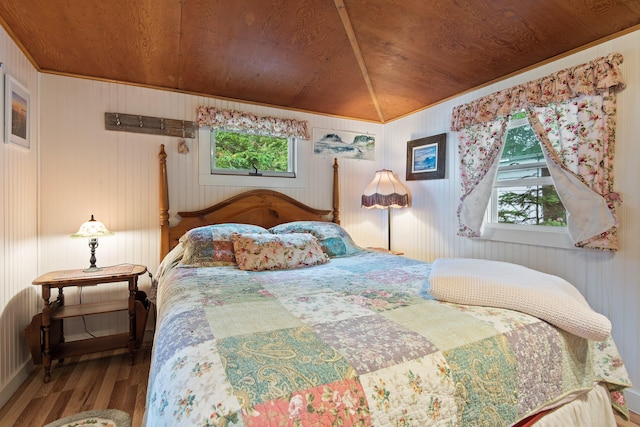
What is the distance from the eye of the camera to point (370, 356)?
863mm

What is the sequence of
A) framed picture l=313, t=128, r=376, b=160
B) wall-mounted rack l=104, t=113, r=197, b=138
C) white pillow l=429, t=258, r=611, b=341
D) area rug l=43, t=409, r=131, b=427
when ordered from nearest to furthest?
white pillow l=429, t=258, r=611, b=341
area rug l=43, t=409, r=131, b=427
wall-mounted rack l=104, t=113, r=197, b=138
framed picture l=313, t=128, r=376, b=160

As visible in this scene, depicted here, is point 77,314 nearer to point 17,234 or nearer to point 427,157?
point 17,234

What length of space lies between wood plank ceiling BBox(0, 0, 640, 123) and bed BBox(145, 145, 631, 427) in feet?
5.09

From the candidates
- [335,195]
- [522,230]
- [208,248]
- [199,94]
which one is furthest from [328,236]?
[199,94]

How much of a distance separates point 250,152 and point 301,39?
1183 millimetres


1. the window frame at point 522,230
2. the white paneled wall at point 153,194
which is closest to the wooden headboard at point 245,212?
the white paneled wall at point 153,194

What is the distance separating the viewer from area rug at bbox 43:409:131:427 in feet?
5.19

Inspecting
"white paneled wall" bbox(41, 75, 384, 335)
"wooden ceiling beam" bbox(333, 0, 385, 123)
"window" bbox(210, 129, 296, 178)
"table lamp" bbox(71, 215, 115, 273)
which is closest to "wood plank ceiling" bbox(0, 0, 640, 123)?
"wooden ceiling beam" bbox(333, 0, 385, 123)

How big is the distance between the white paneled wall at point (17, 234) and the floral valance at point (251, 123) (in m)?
1.16

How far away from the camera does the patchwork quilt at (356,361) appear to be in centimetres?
72

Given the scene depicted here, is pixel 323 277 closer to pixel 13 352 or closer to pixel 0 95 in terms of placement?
pixel 13 352

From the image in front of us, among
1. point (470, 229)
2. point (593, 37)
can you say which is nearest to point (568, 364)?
point (470, 229)

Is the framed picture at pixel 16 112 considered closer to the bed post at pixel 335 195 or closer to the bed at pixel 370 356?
the bed at pixel 370 356

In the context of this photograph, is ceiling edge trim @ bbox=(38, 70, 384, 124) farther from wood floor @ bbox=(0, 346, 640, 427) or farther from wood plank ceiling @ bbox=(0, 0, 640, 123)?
wood floor @ bbox=(0, 346, 640, 427)
